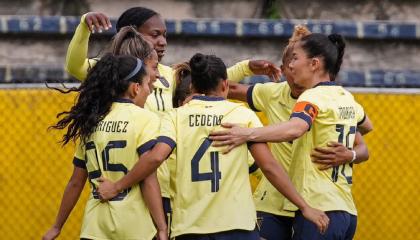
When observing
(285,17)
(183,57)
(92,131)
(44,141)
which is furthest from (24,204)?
(285,17)

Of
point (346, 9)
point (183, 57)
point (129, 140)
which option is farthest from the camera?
point (346, 9)

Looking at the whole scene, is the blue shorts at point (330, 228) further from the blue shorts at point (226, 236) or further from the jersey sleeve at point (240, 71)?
the jersey sleeve at point (240, 71)

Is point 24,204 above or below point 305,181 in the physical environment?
below

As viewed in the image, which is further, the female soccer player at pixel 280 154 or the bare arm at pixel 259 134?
the female soccer player at pixel 280 154

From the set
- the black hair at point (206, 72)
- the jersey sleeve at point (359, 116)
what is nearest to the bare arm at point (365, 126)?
the jersey sleeve at point (359, 116)

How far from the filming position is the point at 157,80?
633 cm

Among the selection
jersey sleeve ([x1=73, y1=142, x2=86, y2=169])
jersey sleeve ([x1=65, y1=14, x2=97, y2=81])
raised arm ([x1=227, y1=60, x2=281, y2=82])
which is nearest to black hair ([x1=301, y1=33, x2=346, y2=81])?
raised arm ([x1=227, y1=60, x2=281, y2=82])

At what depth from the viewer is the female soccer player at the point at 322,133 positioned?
19.3 ft

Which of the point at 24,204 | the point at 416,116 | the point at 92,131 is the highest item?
the point at 92,131

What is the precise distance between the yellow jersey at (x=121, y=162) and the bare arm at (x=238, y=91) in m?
1.39

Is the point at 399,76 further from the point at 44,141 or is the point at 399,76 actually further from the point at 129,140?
the point at 129,140

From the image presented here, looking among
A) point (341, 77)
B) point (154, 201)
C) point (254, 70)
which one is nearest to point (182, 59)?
point (341, 77)

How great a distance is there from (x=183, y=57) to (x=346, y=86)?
1721mm

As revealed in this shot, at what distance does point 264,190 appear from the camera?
6.46 metres
